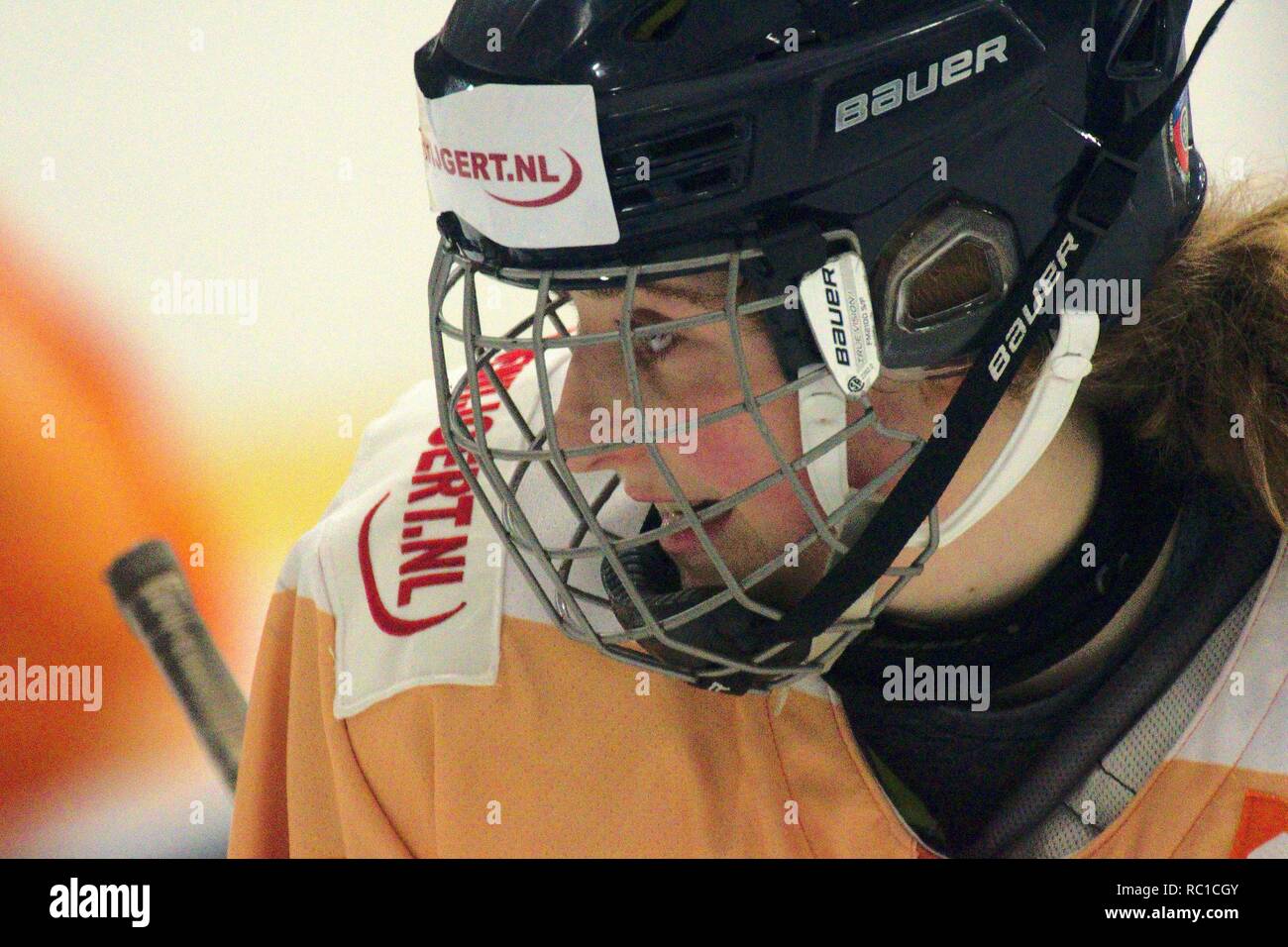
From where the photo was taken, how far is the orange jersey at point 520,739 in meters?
0.95

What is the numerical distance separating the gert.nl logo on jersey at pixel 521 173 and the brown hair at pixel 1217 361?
1.27 feet

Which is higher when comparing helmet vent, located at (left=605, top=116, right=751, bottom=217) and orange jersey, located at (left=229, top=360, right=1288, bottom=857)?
helmet vent, located at (left=605, top=116, right=751, bottom=217)

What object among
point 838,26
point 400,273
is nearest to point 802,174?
point 838,26

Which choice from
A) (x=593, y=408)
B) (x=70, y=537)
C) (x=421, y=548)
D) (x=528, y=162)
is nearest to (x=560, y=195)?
(x=528, y=162)

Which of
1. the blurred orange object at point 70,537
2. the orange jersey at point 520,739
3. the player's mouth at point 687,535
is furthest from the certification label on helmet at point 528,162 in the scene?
the blurred orange object at point 70,537

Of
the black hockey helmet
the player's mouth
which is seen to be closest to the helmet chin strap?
the black hockey helmet

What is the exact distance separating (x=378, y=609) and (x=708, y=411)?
409 millimetres

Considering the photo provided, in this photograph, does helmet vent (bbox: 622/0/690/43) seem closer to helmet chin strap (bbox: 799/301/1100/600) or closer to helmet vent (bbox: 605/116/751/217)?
helmet vent (bbox: 605/116/751/217)

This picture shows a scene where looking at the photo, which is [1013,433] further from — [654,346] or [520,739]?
[520,739]

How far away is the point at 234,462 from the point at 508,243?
3.14 ft

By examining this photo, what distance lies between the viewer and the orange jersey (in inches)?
37.5

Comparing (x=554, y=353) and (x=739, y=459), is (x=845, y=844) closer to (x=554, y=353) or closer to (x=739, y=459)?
(x=739, y=459)

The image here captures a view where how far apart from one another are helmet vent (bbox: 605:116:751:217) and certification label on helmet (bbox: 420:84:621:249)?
1cm

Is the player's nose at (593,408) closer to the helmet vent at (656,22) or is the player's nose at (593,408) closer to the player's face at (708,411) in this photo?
the player's face at (708,411)
